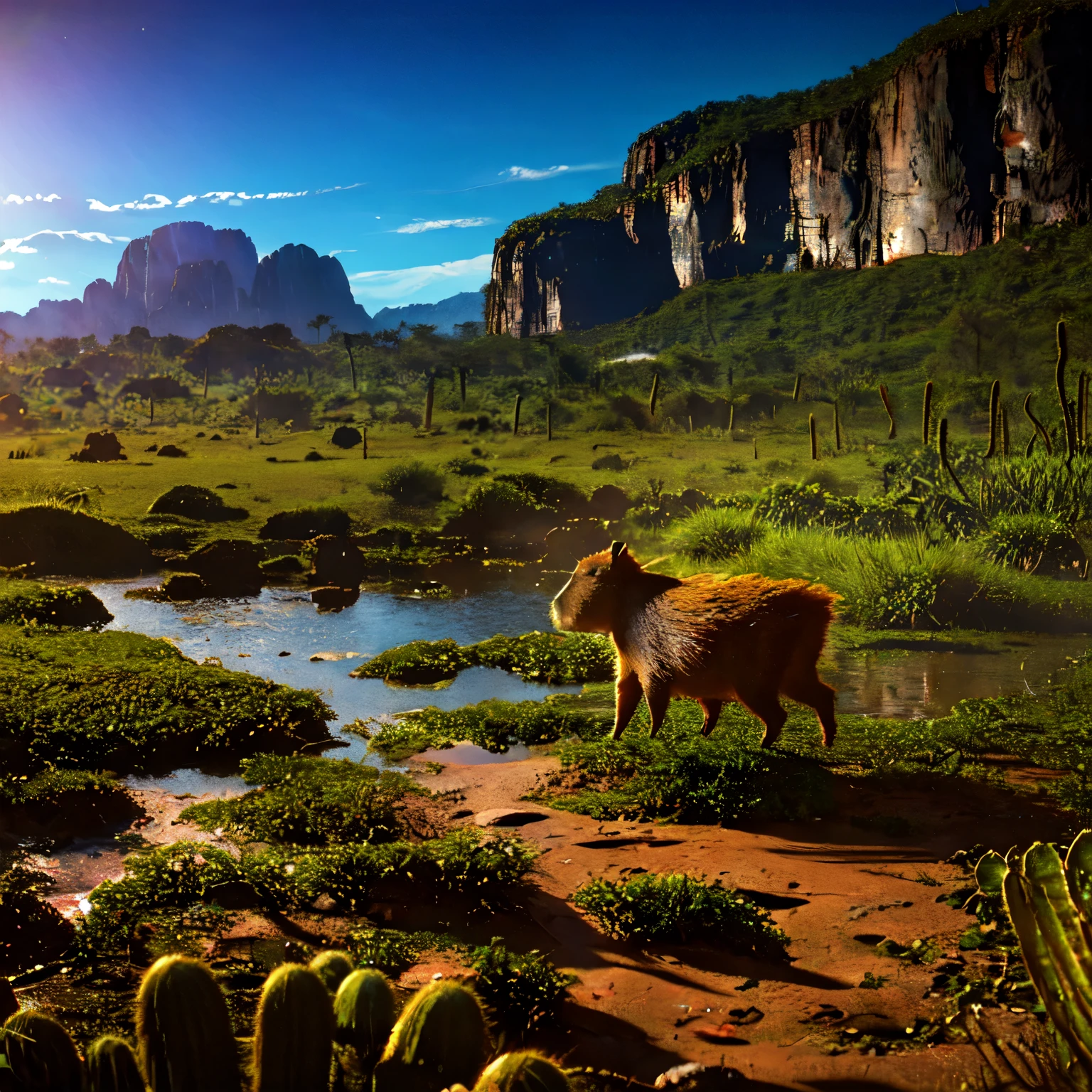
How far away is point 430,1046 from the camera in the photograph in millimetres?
2051

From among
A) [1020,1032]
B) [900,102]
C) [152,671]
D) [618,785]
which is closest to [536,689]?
[618,785]

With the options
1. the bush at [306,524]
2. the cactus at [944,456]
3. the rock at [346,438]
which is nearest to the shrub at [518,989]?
the cactus at [944,456]

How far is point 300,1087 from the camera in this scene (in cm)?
205

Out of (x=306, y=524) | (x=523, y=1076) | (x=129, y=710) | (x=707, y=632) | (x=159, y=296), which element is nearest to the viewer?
(x=523, y=1076)

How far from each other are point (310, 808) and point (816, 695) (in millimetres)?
3328

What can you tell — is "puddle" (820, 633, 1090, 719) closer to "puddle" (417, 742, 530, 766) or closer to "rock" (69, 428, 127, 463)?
"puddle" (417, 742, 530, 766)

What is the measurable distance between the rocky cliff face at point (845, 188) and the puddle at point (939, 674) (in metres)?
29.7

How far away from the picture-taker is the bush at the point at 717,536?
40.3 ft

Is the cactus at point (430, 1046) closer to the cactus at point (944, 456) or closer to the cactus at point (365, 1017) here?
the cactus at point (365, 1017)

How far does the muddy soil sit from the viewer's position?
265 centimetres

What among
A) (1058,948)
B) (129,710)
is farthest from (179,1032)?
(129,710)

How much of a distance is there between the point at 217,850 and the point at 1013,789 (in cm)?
466

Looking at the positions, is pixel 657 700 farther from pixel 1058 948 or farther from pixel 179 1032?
pixel 179 1032

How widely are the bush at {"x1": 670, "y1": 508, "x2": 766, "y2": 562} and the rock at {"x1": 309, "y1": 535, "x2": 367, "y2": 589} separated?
4.87 m
